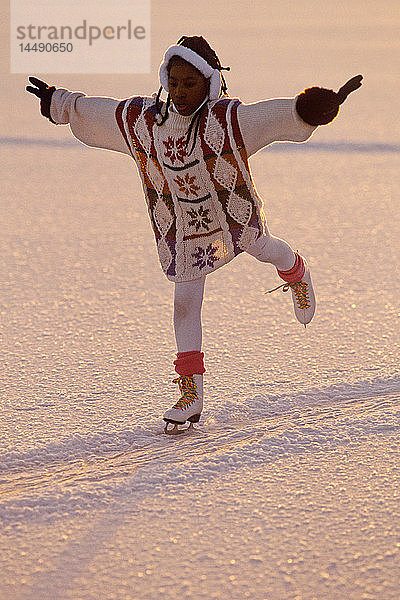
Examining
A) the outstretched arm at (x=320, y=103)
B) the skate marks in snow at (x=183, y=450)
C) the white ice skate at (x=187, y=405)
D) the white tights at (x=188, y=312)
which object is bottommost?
the skate marks in snow at (x=183, y=450)

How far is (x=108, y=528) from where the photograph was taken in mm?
2588

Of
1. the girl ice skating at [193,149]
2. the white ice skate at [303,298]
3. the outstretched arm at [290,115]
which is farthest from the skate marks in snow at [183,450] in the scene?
the outstretched arm at [290,115]

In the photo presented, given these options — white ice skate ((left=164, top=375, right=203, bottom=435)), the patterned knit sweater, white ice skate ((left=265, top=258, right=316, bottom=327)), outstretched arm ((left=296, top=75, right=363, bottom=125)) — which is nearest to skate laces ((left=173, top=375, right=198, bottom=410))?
white ice skate ((left=164, top=375, right=203, bottom=435))

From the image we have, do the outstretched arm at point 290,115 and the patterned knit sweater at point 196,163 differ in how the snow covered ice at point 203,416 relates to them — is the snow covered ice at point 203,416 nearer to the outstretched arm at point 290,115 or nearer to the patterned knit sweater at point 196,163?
the patterned knit sweater at point 196,163

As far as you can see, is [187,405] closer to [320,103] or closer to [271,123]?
[271,123]

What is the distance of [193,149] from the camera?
2941 millimetres

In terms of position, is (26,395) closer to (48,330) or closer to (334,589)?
(48,330)

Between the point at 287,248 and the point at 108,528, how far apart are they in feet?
4.29

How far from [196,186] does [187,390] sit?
0.65m

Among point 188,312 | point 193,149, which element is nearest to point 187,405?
point 188,312

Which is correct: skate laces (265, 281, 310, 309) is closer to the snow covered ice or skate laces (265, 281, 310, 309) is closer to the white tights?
the snow covered ice

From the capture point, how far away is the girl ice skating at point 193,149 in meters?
2.88

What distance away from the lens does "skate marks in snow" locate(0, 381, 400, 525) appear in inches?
108

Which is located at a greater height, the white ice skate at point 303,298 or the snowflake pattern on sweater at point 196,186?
the snowflake pattern on sweater at point 196,186
